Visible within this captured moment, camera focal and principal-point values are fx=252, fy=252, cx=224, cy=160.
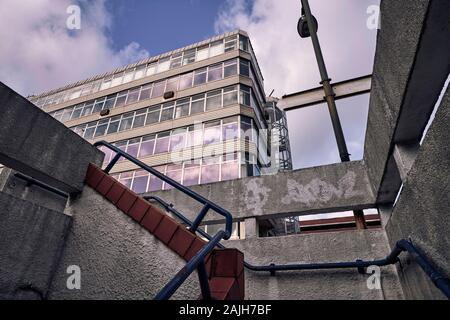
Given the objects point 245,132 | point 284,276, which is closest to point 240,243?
point 284,276

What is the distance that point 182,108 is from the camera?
18.9 m

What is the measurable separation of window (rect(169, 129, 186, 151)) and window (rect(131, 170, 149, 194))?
103 inches

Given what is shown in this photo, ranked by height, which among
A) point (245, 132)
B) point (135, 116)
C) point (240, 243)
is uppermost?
point (135, 116)

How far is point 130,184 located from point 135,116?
5996 millimetres

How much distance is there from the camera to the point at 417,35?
192 centimetres

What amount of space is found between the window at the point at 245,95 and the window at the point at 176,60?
6941mm

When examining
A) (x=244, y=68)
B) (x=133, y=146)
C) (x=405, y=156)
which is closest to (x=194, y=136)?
(x=133, y=146)

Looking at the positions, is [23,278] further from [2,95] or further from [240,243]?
[240,243]

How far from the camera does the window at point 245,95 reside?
17391mm

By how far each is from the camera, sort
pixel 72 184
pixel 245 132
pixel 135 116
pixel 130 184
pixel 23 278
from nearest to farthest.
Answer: pixel 23 278 < pixel 72 184 < pixel 245 132 < pixel 130 184 < pixel 135 116

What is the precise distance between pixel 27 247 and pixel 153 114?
1804 centimetres

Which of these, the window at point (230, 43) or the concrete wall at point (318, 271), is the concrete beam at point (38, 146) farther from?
the window at point (230, 43)
